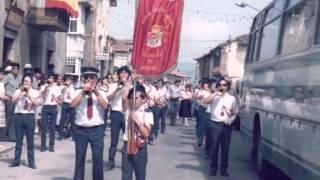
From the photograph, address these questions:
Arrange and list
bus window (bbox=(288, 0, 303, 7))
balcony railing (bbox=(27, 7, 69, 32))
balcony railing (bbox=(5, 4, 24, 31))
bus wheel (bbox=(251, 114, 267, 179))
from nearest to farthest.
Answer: bus window (bbox=(288, 0, 303, 7))
bus wheel (bbox=(251, 114, 267, 179))
balcony railing (bbox=(5, 4, 24, 31))
balcony railing (bbox=(27, 7, 69, 32))

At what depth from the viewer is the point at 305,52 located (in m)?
8.09

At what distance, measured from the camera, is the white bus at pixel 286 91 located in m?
7.51

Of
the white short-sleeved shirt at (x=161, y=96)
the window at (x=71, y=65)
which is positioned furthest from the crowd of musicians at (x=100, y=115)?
the window at (x=71, y=65)

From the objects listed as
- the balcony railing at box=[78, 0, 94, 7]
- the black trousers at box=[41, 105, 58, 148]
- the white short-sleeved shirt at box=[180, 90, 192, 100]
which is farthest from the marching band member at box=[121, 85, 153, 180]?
the balcony railing at box=[78, 0, 94, 7]

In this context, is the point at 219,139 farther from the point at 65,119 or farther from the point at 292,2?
the point at 65,119

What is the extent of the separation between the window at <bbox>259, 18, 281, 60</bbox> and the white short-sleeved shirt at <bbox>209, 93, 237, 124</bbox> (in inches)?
41.3

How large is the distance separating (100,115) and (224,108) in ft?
10.5

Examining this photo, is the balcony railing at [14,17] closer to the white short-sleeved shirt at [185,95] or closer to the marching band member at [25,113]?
the white short-sleeved shirt at [185,95]

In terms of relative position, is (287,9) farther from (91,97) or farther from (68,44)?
(68,44)

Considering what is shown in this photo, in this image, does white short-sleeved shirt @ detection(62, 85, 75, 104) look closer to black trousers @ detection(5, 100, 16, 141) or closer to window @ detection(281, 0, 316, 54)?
black trousers @ detection(5, 100, 16, 141)

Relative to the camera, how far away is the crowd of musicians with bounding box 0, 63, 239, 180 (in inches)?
308

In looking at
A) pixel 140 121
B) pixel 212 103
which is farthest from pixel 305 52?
pixel 212 103

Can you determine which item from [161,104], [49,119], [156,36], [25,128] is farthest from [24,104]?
[161,104]

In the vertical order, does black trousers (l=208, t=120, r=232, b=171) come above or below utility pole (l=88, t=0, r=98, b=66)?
below
